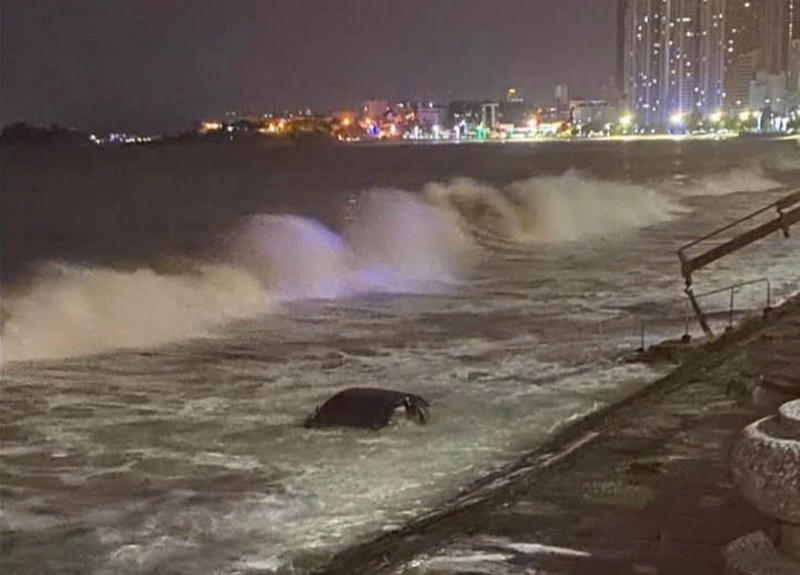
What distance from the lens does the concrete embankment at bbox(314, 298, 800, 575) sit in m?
9.55

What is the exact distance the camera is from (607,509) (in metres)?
10.9

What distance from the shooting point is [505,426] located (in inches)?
666

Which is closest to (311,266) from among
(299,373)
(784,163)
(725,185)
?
(299,373)

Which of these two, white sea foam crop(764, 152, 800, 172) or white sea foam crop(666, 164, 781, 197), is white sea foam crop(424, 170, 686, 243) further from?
white sea foam crop(764, 152, 800, 172)

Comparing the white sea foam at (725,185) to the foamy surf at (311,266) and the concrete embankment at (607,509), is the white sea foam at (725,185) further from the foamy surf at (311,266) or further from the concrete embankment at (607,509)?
the concrete embankment at (607,509)

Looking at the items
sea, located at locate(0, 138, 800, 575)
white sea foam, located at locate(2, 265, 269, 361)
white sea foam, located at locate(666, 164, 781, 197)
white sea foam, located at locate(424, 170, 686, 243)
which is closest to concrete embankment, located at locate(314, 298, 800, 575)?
sea, located at locate(0, 138, 800, 575)

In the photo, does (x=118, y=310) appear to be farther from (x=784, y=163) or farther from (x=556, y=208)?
(x=784, y=163)

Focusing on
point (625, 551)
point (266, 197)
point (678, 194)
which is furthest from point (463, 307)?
point (266, 197)

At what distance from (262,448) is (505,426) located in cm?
326

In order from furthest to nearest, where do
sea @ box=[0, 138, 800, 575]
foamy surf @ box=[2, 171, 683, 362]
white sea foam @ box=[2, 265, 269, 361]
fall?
foamy surf @ box=[2, 171, 683, 362]
white sea foam @ box=[2, 265, 269, 361]
sea @ box=[0, 138, 800, 575]

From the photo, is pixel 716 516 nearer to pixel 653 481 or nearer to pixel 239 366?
pixel 653 481

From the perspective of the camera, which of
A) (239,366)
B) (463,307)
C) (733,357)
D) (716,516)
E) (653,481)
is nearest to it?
(716,516)

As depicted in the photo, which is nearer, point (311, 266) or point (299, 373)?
point (299, 373)

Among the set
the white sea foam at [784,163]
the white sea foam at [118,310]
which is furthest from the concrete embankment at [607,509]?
the white sea foam at [784,163]
